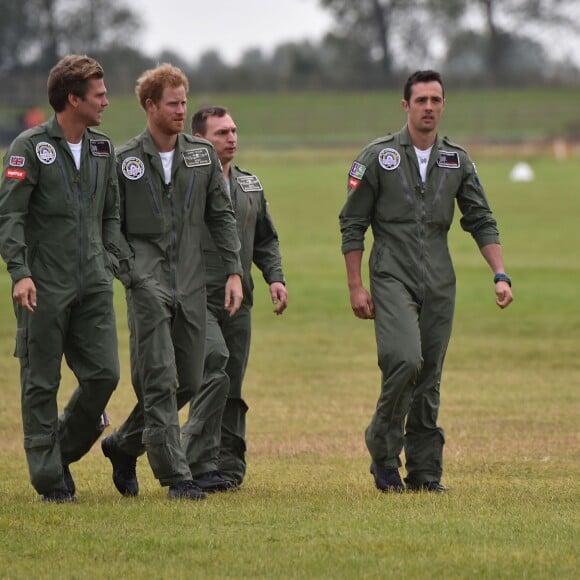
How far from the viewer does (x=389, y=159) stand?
8.15 metres

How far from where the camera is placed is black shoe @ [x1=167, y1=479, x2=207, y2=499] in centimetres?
758

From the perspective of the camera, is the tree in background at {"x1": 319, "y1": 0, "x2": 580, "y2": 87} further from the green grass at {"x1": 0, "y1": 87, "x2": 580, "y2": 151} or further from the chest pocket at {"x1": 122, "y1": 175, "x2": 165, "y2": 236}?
the chest pocket at {"x1": 122, "y1": 175, "x2": 165, "y2": 236}

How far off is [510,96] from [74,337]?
8598cm

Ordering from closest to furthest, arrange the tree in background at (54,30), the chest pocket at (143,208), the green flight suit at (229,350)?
the chest pocket at (143,208), the green flight suit at (229,350), the tree in background at (54,30)

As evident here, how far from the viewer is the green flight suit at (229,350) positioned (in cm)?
839

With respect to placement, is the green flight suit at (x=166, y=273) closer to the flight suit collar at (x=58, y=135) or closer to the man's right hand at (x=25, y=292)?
the flight suit collar at (x=58, y=135)

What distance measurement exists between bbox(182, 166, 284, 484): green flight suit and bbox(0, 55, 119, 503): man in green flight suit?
36.6 inches

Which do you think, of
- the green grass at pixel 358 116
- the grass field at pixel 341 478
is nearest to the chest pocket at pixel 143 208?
the grass field at pixel 341 478

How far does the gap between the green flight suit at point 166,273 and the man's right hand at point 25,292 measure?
2.25 feet

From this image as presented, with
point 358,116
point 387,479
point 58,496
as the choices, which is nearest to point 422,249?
point 387,479

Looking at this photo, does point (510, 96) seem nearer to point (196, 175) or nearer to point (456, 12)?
point (456, 12)

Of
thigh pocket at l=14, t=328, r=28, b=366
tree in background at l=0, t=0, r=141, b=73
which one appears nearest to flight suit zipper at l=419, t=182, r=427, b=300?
thigh pocket at l=14, t=328, r=28, b=366

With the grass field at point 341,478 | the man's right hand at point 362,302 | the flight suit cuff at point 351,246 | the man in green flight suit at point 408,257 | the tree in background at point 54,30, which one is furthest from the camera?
the tree in background at point 54,30

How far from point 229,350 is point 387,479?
4.22 feet
